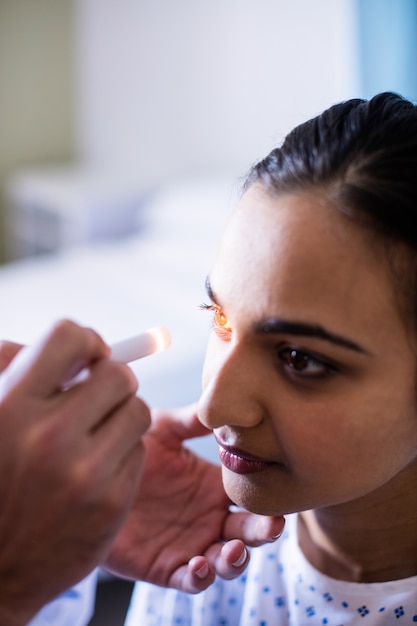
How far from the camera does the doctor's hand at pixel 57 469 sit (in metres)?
0.54

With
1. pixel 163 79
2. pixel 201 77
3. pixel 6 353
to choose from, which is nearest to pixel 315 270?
pixel 6 353

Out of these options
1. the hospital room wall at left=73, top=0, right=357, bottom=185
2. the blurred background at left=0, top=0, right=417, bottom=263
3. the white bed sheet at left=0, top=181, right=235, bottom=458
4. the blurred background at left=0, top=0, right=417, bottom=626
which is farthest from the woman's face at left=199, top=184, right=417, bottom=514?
the hospital room wall at left=73, top=0, right=357, bottom=185

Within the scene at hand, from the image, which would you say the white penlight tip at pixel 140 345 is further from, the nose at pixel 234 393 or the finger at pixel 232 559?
the finger at pixel 232 559

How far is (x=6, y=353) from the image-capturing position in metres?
0.65

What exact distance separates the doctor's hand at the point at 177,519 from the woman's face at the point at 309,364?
0.39 feet

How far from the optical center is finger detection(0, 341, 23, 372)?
0.65 metres

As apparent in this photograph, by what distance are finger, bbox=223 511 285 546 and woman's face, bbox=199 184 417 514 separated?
0.24 feet

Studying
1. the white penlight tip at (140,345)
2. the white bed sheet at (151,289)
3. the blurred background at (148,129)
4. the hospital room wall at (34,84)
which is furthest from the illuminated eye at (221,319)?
the hospital room wall at (34,84)

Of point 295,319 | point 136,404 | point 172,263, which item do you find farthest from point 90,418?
point 172,263

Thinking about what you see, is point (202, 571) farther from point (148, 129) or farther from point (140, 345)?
point (148, 129)

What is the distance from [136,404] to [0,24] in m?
3.54

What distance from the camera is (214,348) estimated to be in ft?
2.52

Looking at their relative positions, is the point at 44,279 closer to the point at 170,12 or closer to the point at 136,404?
the point at 170,12

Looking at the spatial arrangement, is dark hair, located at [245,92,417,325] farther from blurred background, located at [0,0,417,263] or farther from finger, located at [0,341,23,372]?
blurred background, located at [0,0,417,263]
